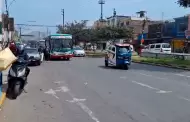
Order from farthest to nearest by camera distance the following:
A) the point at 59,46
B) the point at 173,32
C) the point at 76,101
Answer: the point at 173,32, the point at 59,46, the point at 76,101

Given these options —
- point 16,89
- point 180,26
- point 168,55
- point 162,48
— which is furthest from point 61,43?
point 180,26

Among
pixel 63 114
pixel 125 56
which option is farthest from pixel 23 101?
pixel 125 56

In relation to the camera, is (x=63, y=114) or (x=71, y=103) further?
(x=71, y=103)

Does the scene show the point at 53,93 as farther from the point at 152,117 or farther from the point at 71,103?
the point at 152,117

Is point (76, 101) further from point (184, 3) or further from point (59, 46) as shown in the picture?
point (59, 46)

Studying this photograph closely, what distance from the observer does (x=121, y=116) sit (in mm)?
8172

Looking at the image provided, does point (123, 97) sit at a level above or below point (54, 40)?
below

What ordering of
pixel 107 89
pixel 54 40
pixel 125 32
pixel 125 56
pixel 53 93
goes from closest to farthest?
1. pixel 53 93
2. pixel 107 89
3. pixel 125 56
4. pixel 54 40
5. pixel 125 32

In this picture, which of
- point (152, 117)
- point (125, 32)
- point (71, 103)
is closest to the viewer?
point (152, 117)

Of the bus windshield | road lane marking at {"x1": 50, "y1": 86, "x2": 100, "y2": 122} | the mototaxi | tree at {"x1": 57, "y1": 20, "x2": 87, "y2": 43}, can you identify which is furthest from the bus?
tree at {"x1": 57, "y1": 20, "x2": 87, "y2": 43}

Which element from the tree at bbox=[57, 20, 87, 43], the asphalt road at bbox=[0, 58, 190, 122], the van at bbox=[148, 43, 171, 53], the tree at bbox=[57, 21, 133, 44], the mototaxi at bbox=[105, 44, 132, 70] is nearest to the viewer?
the asphalt road at bbox=[0, 58, 190, 122]

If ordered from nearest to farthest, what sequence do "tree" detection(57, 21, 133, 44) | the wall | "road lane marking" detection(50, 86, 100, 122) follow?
1. "road lane marking" detection(50, 86, 100, 122)
2. the wall
3. "tree" detection(57, 21, 133, 44)

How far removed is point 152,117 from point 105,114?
1206 millimetres

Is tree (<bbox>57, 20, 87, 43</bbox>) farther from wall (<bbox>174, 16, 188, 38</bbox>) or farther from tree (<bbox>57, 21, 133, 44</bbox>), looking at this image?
wall (<bbox>174, 16, 188, 38</bbox>)
